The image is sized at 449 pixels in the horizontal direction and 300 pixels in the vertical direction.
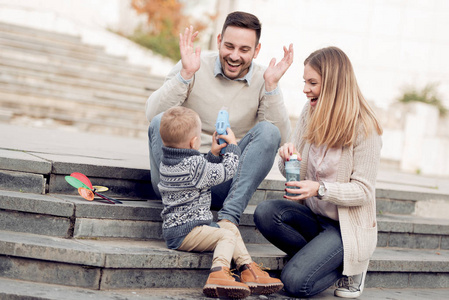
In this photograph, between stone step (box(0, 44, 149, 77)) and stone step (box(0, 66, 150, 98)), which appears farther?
stone step (box(0, 44, 149, 77))

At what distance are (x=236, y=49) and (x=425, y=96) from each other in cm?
889

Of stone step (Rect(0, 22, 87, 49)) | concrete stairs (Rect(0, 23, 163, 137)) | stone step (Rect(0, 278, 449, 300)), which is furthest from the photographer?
stone step (Rect(0, 22, 87, 49))

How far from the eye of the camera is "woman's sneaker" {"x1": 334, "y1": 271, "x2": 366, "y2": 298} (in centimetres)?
321

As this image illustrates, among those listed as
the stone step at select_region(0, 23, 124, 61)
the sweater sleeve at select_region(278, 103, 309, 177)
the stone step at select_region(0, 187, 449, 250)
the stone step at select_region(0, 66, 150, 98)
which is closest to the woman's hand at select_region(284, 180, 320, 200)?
the sweater sleeve at select_region(278, 103, 309, 177)

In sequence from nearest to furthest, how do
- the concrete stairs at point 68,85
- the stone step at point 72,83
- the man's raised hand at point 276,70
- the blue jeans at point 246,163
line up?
the blue jeans at point 246,163
the man's raised hand at point 276,70
the concrete stairs at point 68,85
the stone step at point 72,83

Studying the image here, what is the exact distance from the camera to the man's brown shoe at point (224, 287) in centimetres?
271

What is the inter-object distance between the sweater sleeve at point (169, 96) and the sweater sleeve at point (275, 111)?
1.61 ft

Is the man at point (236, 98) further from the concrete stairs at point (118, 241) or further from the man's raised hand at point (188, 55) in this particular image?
the concrete stairs at point (118, 241)

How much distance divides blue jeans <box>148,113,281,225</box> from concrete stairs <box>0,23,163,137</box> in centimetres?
560

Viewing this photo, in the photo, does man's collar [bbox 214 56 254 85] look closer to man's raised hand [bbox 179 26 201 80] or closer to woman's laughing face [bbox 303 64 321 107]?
man's raised hand [bbox 179 26 201 80]

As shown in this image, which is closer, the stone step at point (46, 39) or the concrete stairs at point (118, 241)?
the concrete stairs at point (118, 241)

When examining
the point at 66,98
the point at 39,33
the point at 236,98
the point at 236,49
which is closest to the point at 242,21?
the point at 236,49

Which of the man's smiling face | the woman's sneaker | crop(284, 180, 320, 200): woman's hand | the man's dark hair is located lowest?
the woman's sneaker

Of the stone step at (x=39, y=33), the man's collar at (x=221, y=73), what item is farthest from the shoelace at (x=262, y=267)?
the stone step at (x=39, y=33)
